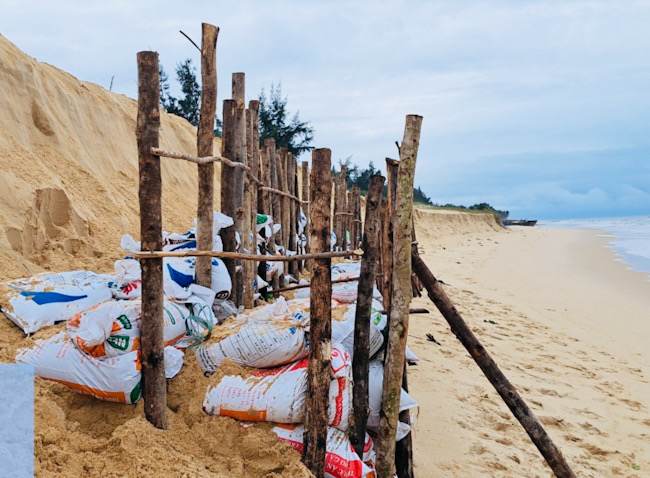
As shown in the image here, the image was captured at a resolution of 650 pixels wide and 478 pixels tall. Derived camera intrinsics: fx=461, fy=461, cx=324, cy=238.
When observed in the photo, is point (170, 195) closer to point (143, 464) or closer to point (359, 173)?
point (143, 464)

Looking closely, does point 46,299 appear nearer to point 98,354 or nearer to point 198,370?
point 98,354

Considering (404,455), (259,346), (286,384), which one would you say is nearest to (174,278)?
(259,346)

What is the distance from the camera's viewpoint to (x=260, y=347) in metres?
2.55

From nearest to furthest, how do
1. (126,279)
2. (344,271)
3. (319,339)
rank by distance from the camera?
(319,339) → (126,279) → (344,271)

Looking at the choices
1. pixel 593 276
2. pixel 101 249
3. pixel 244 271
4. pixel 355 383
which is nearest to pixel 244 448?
pixel 355 383

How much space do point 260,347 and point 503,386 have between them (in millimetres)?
1442

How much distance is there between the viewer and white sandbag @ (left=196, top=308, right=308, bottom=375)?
8.35ft

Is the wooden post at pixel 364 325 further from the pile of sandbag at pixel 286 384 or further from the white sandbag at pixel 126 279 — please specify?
the white sandbag at pixel 126 279

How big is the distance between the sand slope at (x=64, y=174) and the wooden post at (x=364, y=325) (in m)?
3.03

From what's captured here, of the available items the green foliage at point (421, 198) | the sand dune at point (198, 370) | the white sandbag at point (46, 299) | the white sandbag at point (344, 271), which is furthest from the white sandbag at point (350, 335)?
the green foliage at point (421, 198)

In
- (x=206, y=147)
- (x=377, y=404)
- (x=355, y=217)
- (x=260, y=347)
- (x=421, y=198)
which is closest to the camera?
(x=260, y=347)

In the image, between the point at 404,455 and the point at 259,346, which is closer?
the point at 259,346

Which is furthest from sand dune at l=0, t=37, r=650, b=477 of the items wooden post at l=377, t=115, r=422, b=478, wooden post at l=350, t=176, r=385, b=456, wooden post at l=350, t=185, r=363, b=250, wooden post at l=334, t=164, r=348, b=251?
wooden post at l=350, t=185, r=363, b=250

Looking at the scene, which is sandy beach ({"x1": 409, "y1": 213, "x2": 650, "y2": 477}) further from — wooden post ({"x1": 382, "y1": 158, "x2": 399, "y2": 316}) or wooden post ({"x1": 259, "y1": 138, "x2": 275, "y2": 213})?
wooden post ({"x1": 259, "y1": 138, "x2": 275, "y2": 213})
